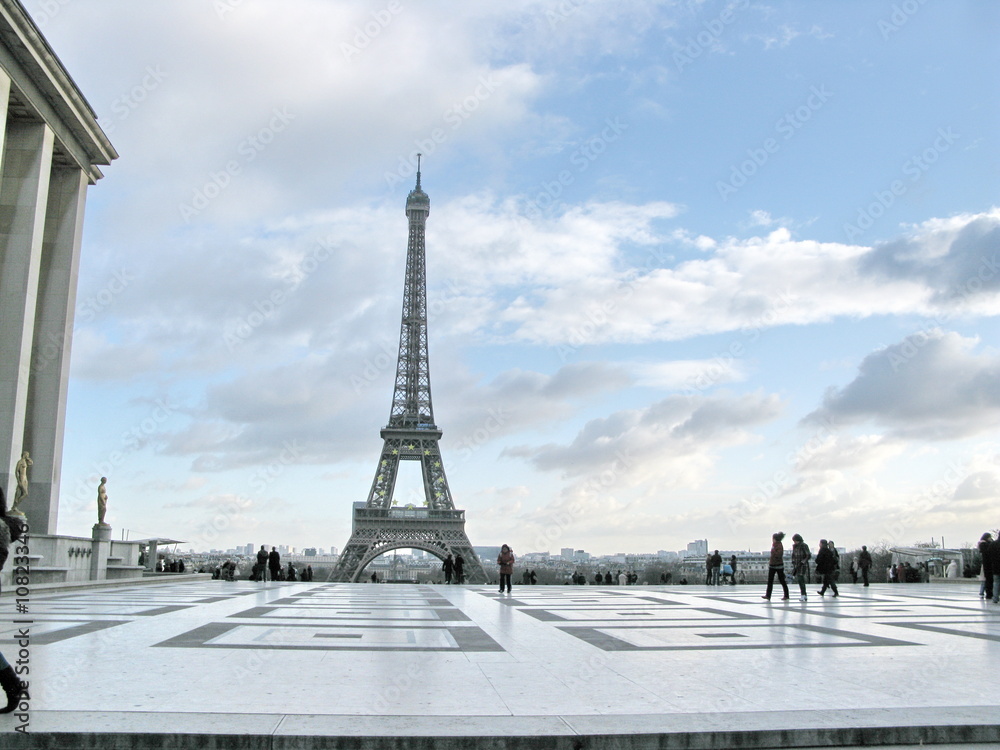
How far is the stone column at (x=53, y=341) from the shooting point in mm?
30469

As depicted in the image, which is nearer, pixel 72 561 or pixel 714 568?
pixel 72 561

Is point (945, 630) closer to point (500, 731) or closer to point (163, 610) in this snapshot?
point (500, 731)

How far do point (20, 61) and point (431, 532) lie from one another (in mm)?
52225

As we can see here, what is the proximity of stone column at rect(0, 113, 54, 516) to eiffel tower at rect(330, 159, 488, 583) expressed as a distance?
42548mm

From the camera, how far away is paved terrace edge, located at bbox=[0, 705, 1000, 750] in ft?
17.2

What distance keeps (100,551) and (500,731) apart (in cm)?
2578

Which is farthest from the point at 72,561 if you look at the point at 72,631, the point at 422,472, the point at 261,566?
the point at 422,472

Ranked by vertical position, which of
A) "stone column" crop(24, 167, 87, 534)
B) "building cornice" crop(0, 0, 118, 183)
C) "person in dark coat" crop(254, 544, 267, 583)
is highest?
"building cornice" crop(0, 0, 118, 183)

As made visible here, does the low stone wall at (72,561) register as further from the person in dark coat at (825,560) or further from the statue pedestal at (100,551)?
the person in dark coat at (825,560)

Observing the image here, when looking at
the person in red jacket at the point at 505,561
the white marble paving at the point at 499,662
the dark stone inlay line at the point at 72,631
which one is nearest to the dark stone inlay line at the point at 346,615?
the white marble paving at the point at 499,662

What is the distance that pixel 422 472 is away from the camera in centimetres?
8012

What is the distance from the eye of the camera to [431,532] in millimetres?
72000

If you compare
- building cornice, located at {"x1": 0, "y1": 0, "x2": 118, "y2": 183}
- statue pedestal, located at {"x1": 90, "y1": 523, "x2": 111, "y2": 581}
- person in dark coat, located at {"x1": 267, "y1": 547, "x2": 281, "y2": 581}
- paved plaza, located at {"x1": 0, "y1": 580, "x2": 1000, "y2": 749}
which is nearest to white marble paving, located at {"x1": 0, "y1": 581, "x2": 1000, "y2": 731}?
paved plaza, located at {"x1": 0, "y1": 580, "x2": 1000, "y2": 749}

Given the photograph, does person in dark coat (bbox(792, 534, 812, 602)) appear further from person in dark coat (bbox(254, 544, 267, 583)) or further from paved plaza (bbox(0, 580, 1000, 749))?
person in dark coat (bbox(254, 544, 267, 583))
